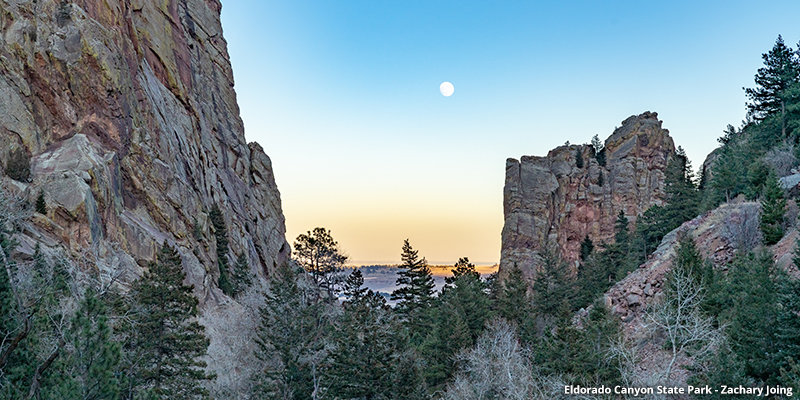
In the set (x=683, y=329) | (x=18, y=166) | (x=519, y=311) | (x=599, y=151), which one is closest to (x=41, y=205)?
(x=18, y=166)

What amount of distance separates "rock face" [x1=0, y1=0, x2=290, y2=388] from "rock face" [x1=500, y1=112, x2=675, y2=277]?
60.2 m

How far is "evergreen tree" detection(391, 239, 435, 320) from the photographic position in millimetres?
46044

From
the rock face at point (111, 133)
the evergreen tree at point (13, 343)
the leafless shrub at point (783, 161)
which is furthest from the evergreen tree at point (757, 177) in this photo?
the evergreen tree at point (13, 343)

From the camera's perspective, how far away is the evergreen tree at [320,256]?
122 feet

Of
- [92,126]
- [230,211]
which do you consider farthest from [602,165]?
[92,126]

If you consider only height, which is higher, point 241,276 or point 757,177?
point 757,177

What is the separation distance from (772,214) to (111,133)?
43.6 meters

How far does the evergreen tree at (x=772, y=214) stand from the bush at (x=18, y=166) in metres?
42.8

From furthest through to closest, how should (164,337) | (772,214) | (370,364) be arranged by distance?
(772,214), (370,364), (164,337)

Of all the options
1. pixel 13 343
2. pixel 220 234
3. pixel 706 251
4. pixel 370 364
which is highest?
pixel 220 234

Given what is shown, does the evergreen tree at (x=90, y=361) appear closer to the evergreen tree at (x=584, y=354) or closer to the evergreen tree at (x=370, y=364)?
the evergreen tree at (x=370, y=364)

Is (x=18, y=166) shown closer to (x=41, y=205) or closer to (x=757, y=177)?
(x=41, y=205)

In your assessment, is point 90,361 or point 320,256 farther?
point 320,256

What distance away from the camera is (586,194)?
302ft
